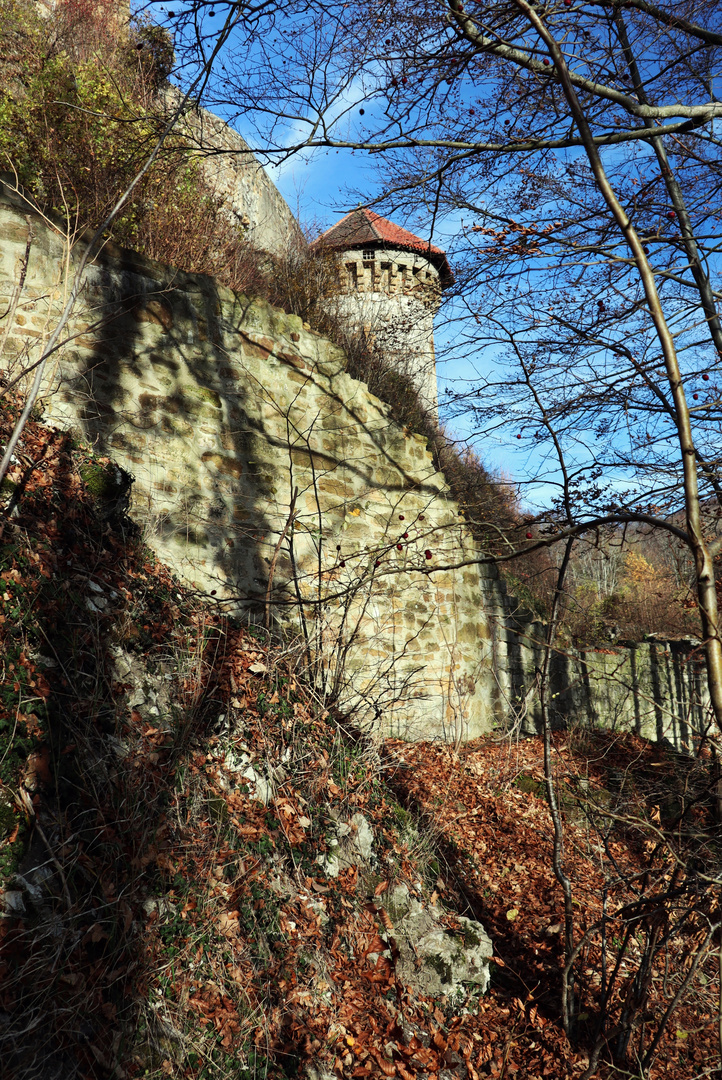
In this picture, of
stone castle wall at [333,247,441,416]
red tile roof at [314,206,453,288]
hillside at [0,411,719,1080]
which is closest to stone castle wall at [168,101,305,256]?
red tile roof at [314,206,453,288]

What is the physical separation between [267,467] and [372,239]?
918cm

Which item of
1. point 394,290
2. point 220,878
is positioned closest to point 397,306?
point 394,290

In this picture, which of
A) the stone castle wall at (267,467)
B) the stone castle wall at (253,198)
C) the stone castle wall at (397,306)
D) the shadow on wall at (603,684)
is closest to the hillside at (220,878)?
the stone castle wall at (267,467)

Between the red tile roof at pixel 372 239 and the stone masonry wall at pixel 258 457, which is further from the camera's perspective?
the red tile roof at pixel 372 239

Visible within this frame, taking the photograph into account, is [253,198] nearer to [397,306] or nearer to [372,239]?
[372,239]

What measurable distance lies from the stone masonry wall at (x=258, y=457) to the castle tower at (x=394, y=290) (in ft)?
3.70

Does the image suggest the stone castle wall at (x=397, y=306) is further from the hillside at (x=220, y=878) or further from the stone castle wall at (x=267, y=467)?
the hillside at (x=220, y=878)

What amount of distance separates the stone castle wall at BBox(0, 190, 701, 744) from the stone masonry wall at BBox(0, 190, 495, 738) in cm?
2

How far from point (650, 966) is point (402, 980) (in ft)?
4.10

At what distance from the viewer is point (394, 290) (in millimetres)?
14406

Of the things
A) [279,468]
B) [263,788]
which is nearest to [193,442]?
[279,468]

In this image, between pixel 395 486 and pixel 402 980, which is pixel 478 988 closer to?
pixel 402 980

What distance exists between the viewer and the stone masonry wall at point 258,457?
15.2 ft

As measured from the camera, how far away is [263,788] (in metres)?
3.47
